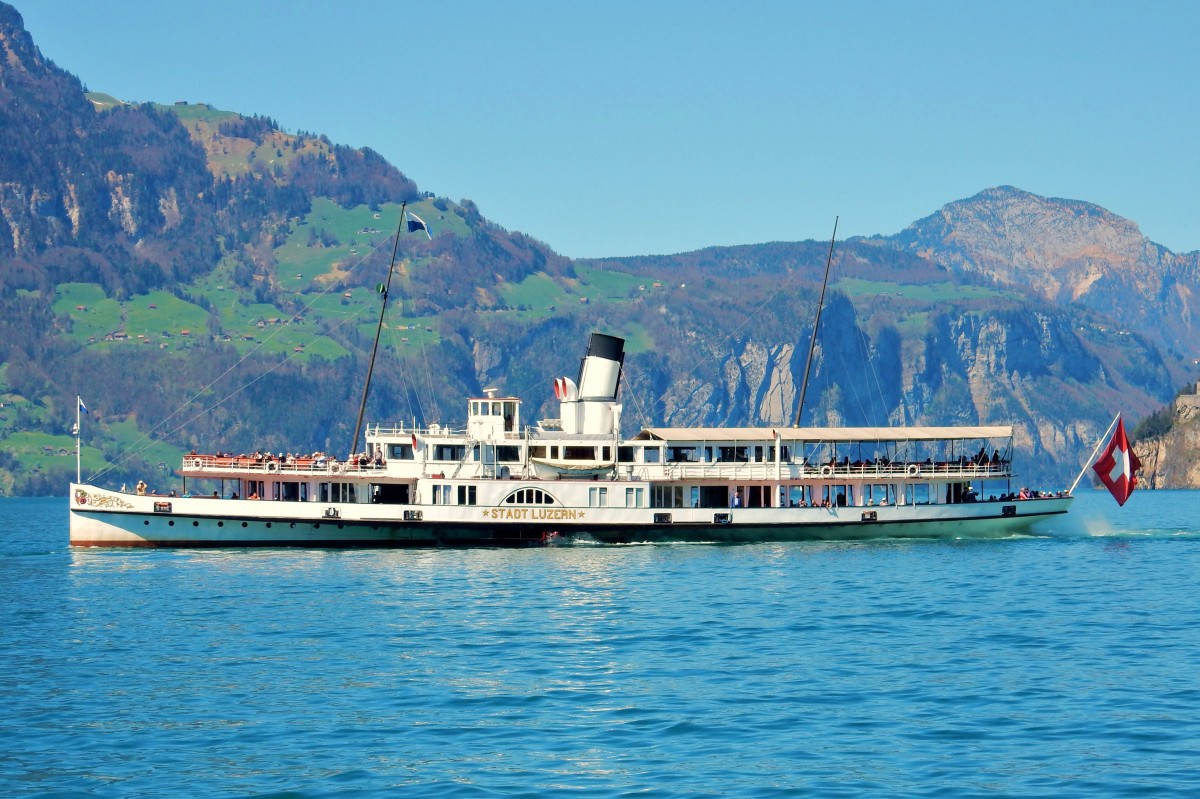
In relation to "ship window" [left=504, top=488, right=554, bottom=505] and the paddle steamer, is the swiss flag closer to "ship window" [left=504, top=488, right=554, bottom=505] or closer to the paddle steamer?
the paddle steamer

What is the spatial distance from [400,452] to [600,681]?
39.2 metres

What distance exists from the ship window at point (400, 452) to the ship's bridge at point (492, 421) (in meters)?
3.05

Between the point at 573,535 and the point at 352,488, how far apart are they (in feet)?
35.3

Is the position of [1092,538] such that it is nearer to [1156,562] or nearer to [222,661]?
[1156,562]

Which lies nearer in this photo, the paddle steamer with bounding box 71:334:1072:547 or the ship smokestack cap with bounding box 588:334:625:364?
the paddle steamer with bounding box 71:334:1072:547

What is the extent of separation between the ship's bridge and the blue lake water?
10.9 metres

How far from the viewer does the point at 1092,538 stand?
3435 inches

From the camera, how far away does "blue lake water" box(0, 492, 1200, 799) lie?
29.3m

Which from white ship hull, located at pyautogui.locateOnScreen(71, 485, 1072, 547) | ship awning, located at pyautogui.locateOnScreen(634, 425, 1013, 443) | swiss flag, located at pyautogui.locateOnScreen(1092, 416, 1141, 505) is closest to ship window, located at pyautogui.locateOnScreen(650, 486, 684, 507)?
white ship hull, located at pyautogui.locateOnScreen(71, 485, 1072, 547)

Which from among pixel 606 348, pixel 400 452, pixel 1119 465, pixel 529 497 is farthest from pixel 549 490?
pixel 1119 465

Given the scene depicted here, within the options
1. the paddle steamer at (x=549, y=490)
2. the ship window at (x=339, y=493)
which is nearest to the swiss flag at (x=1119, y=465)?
the paddle steamer at (x=549, y=490)

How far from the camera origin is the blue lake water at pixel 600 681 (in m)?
29.3

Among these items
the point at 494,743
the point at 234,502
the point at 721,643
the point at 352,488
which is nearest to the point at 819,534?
the point at 352,488

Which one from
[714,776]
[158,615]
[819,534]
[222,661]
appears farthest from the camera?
[819,534]
